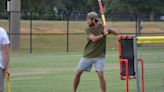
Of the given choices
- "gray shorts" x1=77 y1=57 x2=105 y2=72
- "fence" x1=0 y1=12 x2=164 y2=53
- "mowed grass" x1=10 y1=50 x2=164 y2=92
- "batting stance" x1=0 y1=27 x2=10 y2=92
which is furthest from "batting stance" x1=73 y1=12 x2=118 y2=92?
"fence" x1=0 y1=12 x2=164 y2=53

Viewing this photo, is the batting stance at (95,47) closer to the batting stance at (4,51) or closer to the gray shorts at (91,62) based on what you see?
the gray shorts at (91,62)

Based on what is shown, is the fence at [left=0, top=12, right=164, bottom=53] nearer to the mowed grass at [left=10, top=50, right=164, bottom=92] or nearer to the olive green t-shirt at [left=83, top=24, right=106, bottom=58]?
the mowed grass at [left=10, top=50, right=164, bottom=92]

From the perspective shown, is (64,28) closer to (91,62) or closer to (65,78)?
(65,78)

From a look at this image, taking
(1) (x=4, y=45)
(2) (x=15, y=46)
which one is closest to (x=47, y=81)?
(1) (x=4, y=45)

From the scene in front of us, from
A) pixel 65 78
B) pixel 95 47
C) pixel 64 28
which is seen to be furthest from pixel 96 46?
pixel 64 28

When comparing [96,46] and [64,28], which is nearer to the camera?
[96,46]

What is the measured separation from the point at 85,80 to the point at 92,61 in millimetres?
4895

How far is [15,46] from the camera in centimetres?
3662

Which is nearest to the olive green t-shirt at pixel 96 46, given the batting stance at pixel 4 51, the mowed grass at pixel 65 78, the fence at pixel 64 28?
the mowed grass at pixel 65 78

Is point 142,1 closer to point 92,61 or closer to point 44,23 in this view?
point 44,23

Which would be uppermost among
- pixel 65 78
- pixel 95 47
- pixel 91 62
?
pixel 95 47

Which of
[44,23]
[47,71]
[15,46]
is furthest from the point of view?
[44,23]

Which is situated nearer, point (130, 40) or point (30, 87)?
point (130, 40)

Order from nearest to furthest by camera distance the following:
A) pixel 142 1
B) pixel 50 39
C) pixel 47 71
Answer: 1. pixel 47 71
2. pixel 142 1
3. pixel 50 39
